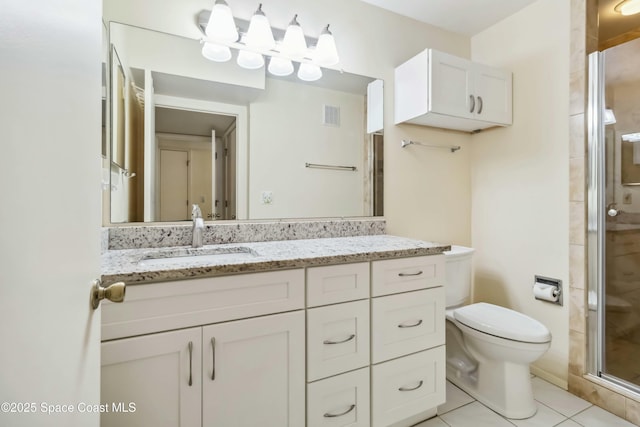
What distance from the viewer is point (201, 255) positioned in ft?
4.76

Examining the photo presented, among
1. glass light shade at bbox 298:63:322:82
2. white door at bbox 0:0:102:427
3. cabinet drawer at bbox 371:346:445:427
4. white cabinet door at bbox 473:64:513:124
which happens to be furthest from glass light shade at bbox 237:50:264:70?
cabinet drawer at bbox 371:346:445:427

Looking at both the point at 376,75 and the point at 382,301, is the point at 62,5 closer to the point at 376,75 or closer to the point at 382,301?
the point at 382,301

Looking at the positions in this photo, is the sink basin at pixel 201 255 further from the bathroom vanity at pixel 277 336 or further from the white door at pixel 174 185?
the white door at pixel 174 185

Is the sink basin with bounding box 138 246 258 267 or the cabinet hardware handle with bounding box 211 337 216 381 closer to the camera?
the cabinet hardware handle with bounding box 211 337 216 381

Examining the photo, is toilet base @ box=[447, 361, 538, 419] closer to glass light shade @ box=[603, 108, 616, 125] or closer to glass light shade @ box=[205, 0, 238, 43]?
glass light shade @ box=[603, 108, 616, 125]

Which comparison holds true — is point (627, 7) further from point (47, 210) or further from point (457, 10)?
point (47, 210)

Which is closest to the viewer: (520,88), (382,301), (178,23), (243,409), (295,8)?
(243,409)

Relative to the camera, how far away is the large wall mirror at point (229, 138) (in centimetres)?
149

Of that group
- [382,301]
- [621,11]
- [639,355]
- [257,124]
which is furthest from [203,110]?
[639,355]

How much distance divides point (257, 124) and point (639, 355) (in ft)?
7.98

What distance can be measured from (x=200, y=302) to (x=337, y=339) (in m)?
0.57

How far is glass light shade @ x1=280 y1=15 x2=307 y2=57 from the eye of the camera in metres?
1.70

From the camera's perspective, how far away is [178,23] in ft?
5.09

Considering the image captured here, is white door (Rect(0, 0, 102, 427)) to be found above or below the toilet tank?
above
